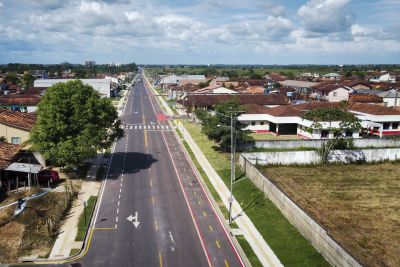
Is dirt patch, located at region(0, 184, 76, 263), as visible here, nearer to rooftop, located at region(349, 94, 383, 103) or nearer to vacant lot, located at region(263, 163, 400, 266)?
vacant lot, located at region(263, 163, 400, 266)

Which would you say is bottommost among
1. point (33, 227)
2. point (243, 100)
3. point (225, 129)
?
point (33, 227)

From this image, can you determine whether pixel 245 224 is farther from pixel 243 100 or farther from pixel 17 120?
pixel 243 100

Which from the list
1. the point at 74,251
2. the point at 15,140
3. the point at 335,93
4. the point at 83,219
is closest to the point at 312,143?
the point at 83,219

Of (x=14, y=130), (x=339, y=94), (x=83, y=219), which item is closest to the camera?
(x=83, y=219)

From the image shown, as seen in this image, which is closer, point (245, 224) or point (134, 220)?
point (245, 224)

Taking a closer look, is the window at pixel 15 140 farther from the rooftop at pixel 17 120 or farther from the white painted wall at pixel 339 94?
the white painted wall at pixel 339 94

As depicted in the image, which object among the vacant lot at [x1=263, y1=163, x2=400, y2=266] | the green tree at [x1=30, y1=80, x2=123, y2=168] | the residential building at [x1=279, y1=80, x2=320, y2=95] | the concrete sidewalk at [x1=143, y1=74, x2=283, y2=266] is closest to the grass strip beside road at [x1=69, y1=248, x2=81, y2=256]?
the concrete sidewalk at [x1=143, y1=74, x2=283, y2=266]

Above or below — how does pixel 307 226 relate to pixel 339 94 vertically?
below

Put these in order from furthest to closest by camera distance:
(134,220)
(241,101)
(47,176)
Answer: (241,101) → (47,176) → (134,220)
